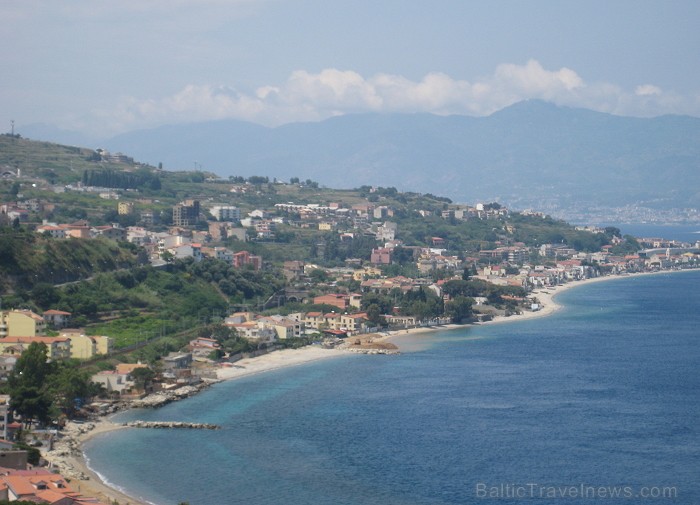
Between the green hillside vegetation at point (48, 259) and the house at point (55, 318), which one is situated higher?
the green hillside vegetation at point (48, 259)

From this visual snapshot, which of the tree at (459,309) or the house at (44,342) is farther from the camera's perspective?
the tree at (459,309)

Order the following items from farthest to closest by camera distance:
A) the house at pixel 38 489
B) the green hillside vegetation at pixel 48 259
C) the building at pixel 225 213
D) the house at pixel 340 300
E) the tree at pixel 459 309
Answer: the building at pixel 225 213
the tree at pixel 459 309
the house at pixel 340 300
the green hillside vegetation at pixel 48 259
the house at pixel 38 489

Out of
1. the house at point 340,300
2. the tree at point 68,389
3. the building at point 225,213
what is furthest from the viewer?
the building at point 225,213

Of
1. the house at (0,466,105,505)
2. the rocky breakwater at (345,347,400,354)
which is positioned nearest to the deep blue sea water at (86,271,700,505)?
the rocky breakwater at (345,347,400,354)

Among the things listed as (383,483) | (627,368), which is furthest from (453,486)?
(627,368)

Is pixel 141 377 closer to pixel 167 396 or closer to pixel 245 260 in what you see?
pixel 167 396

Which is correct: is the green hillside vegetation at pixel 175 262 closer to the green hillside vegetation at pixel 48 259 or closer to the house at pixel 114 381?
the green hillside vegetation at pixel 48 259

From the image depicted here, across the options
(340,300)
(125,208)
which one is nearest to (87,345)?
(340,300)

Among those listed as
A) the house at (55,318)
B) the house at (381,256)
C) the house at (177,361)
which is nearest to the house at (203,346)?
the house at (177,361)
